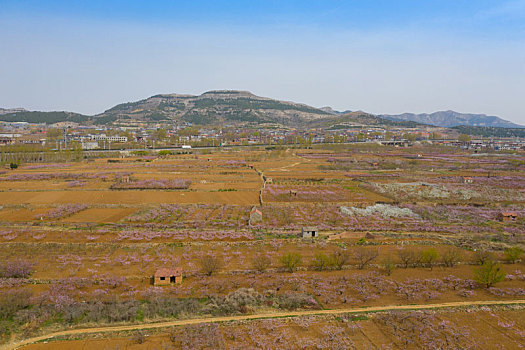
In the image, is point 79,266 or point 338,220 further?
point 338,220

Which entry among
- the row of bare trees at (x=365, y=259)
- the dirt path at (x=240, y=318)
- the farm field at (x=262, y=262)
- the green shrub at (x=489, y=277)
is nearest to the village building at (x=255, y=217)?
the farm field at (x=262, y=262)

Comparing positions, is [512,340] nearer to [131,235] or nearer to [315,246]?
[315,246]

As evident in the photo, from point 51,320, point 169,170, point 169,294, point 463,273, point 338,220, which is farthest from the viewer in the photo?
point 169,170

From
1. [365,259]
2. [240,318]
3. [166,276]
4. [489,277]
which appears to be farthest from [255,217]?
[489,277]

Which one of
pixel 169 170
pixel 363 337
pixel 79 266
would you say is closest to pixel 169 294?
pixel 79 266

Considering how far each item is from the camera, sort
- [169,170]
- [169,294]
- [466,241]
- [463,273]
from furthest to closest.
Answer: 1. [169,170]
2. [466,241]
3. [463,273]
4. [169,294]
